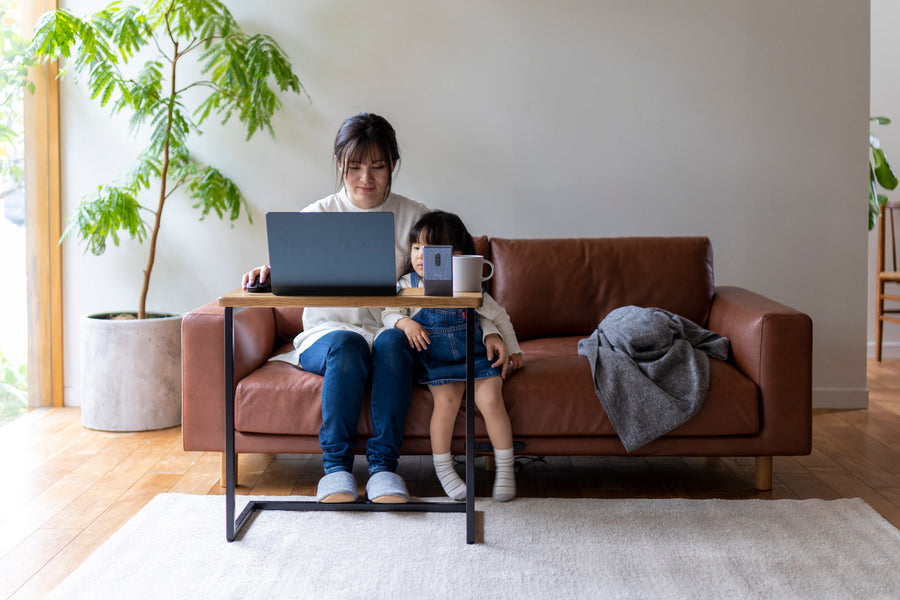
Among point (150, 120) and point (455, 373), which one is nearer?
point (455, 373)

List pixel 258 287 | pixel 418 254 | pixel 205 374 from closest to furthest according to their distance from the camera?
pixel 258 287
pixel 418 254
pixel 205 374

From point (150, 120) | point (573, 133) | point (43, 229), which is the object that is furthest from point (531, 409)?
point (43, 229)

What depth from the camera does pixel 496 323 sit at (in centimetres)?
225

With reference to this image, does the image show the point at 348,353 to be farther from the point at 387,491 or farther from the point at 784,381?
the point at 784,381

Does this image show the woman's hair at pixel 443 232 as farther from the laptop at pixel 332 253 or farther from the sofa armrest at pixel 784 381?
the sofa armrest at pixel 784 381

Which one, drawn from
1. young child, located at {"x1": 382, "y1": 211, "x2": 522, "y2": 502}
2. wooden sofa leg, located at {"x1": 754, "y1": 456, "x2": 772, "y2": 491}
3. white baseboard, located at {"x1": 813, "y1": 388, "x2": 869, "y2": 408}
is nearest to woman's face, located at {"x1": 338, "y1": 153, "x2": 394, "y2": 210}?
young child, located at {"x1": 382, "y1": 211, "x2": 522, "y2": 502}

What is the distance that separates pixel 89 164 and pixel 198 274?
2.03ft

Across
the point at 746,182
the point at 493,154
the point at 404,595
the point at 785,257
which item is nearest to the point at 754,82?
the point at 746,182

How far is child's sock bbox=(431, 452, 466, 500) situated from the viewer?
2164 millimetres

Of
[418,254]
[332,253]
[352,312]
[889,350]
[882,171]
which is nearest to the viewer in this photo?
[332,253]

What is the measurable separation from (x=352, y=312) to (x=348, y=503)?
1.97 feet

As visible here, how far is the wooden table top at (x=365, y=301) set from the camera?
5.74 feet

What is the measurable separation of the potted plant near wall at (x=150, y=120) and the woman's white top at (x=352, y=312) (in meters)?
0.69

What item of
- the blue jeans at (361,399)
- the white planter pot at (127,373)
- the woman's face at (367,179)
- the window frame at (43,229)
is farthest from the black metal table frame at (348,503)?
the window frame at (43,229)
